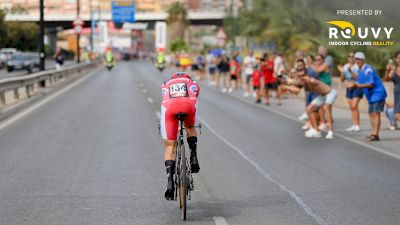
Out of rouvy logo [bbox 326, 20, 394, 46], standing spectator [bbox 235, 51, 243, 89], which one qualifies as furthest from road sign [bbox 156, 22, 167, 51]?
rouvy logo [bbox 326, 20, 394, 46]

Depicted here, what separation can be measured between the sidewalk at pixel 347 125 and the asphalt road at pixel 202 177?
48 cm

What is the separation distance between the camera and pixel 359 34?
94.0 ft

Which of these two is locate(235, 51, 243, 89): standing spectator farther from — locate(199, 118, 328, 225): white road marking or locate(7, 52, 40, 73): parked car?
locate(199, 118, 328, 225): white road marking

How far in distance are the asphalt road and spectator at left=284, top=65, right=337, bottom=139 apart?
503mm

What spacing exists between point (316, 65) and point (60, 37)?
18600cm

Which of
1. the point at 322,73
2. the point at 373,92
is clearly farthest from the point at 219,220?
the point at 322,73

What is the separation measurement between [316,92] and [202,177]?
21.9ft

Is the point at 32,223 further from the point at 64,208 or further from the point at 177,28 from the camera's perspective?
the point at 177,28

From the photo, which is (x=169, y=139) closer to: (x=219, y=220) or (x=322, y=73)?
(x=219, y=220)

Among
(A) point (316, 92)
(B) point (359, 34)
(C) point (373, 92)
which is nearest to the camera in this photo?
(C) point (373, 92)

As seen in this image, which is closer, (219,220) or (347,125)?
(219,220)

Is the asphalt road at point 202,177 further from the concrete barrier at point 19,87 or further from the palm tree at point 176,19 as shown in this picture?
the palm tree at point 176,19

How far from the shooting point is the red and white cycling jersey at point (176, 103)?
27.0 ft

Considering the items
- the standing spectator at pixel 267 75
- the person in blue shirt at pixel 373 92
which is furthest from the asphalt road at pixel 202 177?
the standing spectator at pixel 267 75
